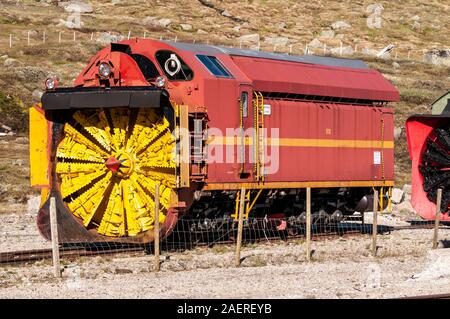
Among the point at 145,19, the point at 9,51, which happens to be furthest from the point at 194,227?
the point at 145,19

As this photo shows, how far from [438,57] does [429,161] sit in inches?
2270

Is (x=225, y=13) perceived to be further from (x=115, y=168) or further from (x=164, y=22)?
(x=115, y=168)

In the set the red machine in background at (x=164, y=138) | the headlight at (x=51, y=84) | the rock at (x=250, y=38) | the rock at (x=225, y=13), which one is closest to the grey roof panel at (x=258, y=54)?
the red machine in background at (x=164, y=138)

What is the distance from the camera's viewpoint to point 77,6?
88500 millimetres

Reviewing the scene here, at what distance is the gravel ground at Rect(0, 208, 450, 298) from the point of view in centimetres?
1538

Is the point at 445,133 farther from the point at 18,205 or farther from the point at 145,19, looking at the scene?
the point at 145,19

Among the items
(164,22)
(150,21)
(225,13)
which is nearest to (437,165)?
(164,22)

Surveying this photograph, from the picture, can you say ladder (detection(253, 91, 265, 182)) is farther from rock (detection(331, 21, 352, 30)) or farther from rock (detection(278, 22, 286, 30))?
rock (detection(331, 21, 352, 30))

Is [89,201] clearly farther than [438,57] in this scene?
No

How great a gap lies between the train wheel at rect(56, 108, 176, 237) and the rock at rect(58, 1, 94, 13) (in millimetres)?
67945

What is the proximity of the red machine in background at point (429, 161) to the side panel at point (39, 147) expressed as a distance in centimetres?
874

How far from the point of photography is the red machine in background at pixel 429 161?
22906mm
